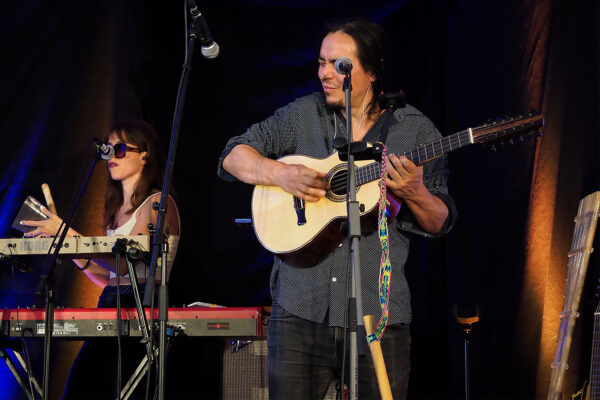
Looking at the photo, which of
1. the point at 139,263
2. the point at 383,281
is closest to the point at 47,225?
the point at 139,263

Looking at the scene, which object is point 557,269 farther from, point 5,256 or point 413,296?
point 5,256

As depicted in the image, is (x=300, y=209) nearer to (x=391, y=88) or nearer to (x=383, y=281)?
(x=383, y=281)

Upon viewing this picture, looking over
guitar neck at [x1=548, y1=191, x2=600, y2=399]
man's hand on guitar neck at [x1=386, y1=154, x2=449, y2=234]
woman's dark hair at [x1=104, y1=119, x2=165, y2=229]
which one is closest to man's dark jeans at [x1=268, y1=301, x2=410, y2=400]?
man's hand on guitar neck at [x1=386, y1=154, x2=449, y2=234]

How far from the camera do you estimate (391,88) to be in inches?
183

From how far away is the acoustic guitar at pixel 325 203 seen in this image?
112 inches

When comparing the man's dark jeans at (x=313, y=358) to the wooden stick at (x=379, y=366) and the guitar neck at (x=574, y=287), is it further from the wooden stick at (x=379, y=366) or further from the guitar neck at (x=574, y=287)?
the guitar neck at (x=574, y=287)

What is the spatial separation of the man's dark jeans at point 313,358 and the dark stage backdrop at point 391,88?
140 centimetres

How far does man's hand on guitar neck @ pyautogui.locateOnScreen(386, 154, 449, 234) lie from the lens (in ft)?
9.11

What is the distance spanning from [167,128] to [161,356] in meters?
3.21

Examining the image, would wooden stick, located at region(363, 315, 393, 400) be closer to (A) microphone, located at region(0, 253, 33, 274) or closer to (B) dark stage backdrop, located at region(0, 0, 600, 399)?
(B) dark stage backdrop, located at region(0, 0, 600, 399)

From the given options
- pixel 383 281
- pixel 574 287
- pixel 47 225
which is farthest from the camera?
pixel 47 225

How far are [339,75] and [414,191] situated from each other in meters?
0.64

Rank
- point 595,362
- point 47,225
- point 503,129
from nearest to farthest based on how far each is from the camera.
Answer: point 503,129
point 595,362
point 47,225

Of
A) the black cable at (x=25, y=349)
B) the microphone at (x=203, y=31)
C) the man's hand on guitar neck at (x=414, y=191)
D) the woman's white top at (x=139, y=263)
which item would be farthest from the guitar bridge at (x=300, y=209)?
the black cable at (x=25, y=349)
